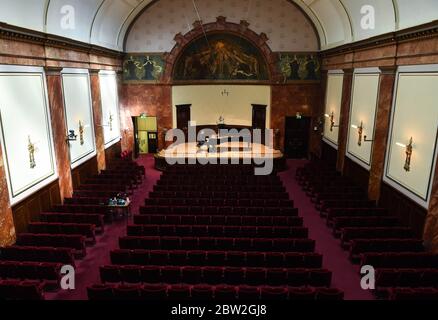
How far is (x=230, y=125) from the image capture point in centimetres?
2394

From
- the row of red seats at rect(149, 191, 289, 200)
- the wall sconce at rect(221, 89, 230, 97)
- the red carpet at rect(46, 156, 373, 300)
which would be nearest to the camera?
the red carpet at rect(46, 156, 373, 300)

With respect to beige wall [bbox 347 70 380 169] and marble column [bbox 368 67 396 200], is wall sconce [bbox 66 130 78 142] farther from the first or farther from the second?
beige wall [bbox 347 70 380 169]

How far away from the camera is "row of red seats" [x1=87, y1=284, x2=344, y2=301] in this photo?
6.59m

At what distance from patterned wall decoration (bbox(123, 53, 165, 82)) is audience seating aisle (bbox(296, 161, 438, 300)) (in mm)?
12457

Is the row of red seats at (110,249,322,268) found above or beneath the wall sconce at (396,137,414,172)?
beneath

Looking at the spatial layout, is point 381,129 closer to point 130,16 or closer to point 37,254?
point 37,254

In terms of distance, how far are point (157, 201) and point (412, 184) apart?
8.64 m

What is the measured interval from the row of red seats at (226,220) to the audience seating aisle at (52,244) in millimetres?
1716

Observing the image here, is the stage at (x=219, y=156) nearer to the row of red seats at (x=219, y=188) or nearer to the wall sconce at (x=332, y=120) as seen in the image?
the wall sconce at (x=332, y=120)

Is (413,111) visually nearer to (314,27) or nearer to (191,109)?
A: (314,27)

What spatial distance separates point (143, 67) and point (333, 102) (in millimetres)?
11829

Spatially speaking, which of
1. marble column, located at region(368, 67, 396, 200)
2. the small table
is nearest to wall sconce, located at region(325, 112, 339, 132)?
marble column, located at region(368, 67, 396, 200)
